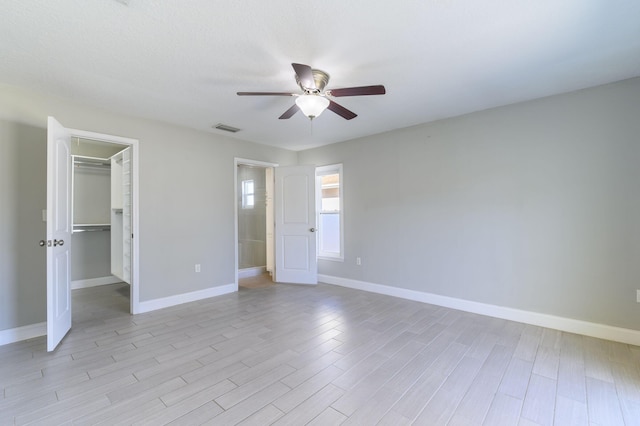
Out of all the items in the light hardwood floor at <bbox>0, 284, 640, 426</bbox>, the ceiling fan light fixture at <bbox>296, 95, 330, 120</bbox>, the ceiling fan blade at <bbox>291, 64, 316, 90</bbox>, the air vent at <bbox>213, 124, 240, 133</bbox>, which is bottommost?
the light hardwood floor at <bbox>0, 284, 640, 426</bbox>

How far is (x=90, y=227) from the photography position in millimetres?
4992

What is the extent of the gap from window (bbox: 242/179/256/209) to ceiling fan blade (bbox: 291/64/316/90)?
439 cm

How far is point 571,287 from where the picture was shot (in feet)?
9.89

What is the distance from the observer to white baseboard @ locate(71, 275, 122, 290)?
16.2 feet

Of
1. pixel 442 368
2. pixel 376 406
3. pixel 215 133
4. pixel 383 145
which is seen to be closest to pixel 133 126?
pixel 215 133

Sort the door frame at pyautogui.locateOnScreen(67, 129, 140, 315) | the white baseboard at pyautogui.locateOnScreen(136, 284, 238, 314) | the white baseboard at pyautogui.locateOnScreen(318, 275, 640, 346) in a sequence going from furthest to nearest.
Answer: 1. the white baseboard at pyautogui.locateOnScreen(136, 284, 238, 314)
2. the door frame at pyautogui.locateOnScreen(67, 129, 140, 315)
3. the white baseboard at pyautogui.locateOnScreen(318, 275, 640, 346)

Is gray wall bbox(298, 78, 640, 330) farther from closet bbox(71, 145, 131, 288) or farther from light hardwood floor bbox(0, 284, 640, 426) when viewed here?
closet bbox(71, 145, 131, 288)

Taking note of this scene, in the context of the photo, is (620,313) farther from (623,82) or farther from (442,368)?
(623,82)

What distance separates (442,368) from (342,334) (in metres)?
1.01

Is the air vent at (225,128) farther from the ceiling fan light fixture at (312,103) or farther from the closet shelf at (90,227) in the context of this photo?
the closet shelf at (90,227)

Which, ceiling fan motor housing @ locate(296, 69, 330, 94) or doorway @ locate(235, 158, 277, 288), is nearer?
ceiling fan motor housing @ locate(296, 69, 330, 94)

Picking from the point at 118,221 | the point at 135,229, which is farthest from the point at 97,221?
the point at 135,229

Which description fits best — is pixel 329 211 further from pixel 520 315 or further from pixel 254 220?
pixel 520 315

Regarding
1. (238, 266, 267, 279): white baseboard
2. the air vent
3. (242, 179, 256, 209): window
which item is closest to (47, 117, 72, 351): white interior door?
the air vent
